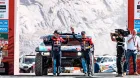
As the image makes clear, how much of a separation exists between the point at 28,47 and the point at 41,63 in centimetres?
4794

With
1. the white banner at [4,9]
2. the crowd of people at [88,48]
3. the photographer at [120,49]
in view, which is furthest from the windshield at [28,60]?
the photographer at [120,49]

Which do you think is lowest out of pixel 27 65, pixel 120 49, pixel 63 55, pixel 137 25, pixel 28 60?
pixel 27 65

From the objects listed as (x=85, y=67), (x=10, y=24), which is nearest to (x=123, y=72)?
(x=85, y=67)

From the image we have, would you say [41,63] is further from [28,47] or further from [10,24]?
[28,47]

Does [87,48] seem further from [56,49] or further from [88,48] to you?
[56,49]

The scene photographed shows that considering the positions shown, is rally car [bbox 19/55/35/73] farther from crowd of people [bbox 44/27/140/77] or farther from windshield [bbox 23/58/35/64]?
crowd of people [bbox 44/27/140/77]

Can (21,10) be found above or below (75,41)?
above

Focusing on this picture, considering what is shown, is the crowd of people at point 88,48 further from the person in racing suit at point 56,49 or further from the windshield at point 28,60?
the windshield at point 28,60

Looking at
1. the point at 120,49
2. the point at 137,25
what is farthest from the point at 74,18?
the point at 120,49

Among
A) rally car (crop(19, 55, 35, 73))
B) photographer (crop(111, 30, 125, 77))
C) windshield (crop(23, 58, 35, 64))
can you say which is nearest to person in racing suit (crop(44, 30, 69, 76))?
photographer (crop(111, 30, 125, 77))

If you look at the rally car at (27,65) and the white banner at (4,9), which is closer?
the white banner at (4,9)

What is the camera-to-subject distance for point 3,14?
20.6 m

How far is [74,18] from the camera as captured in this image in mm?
71312

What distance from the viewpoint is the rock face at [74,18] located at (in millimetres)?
68812
